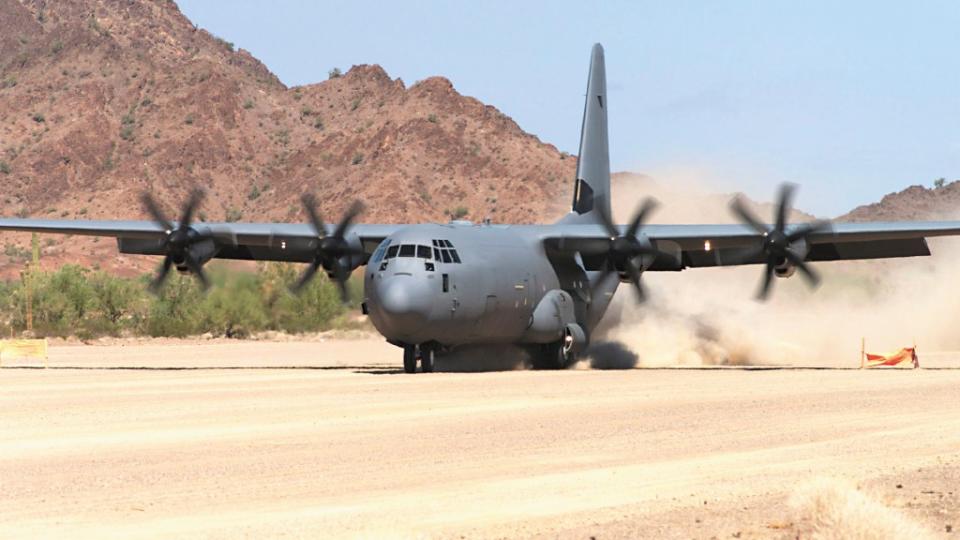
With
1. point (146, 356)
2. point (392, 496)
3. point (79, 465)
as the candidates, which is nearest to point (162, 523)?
point (392, 496)

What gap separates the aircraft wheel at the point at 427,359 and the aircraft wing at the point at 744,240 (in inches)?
222

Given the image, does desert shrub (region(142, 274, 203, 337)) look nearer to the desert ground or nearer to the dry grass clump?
the desert ground

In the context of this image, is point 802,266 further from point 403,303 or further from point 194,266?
point 194,266

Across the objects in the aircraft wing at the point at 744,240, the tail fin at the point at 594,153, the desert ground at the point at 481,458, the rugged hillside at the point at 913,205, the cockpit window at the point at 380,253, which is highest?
the rugged hillside at the point at 913,205

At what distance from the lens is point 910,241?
1564 inches

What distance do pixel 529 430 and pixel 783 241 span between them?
17.7 meters

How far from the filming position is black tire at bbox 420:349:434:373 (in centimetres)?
3569

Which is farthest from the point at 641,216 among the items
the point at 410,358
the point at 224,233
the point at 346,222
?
the point at 224,233

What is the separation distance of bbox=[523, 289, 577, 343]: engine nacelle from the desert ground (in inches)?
229

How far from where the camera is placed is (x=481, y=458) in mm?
17156

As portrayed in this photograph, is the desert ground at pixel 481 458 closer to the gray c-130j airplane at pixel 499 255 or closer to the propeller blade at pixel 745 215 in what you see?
the gray c-130j airplane at pixel 499 255

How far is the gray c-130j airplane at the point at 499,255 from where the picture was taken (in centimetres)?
3391

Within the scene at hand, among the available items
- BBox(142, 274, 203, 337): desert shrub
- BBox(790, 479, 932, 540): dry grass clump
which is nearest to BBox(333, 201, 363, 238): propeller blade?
BBox(790, 479, 932, 540): dry grass clump

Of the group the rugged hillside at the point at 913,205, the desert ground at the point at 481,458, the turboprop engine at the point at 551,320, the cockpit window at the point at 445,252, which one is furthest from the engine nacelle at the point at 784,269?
the rugged hillside at the point at 913,205
